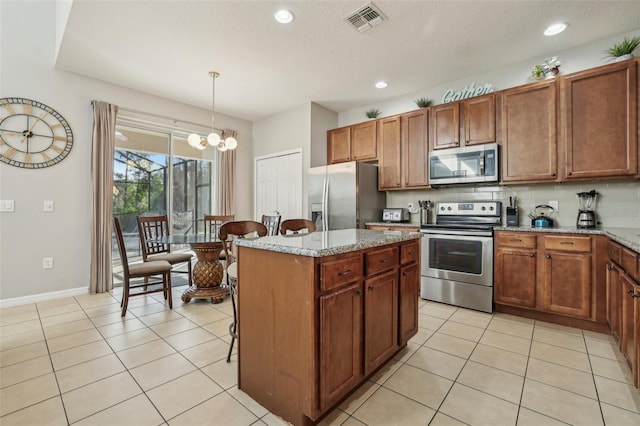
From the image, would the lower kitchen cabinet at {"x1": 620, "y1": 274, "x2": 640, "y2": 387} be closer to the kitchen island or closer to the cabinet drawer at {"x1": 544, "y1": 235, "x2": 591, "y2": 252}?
the cabinet drawer at {"x1": 544, "y1": 235, "x2": 591, "y2": 252}

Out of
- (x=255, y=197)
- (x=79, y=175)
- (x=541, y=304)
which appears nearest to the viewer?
(x=541, y=304)

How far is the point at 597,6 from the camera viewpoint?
95.5 inches

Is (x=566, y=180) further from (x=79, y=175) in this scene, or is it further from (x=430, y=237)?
(x=79, y=175)

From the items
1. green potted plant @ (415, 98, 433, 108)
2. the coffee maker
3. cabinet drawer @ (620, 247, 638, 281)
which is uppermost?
green potted plant @ (415, 98, 433, 108)

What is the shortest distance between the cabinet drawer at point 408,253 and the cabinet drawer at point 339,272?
0.56 meters

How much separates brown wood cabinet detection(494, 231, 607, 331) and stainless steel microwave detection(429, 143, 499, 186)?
2.41 feet

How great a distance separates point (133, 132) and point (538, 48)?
531 centimetres

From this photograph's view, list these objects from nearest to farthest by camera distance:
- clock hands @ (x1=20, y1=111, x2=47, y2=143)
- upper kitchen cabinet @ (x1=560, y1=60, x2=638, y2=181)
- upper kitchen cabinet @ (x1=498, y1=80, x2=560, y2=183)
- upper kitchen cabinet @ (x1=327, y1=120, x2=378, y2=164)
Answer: upper kitchen cabinet @ (x1=560, y1=60, x2=638, y2=181)
upper kitchen cabinet @ (x1=498, y1=80, x2=560, y2=183)
clock hands @ (x1=20, y1=111, x2=47, y2=143)
upper kitchen cabinet @ (x1=327, y1=120, x2=378, y2=164)

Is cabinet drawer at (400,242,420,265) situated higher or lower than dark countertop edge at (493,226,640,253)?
lower

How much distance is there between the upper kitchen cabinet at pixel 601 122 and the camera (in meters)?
2.57

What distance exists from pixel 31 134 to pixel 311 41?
3.43 meters

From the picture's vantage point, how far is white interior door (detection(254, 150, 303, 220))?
16.1 feet

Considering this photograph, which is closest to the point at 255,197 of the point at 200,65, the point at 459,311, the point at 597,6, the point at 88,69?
the point at 200,65

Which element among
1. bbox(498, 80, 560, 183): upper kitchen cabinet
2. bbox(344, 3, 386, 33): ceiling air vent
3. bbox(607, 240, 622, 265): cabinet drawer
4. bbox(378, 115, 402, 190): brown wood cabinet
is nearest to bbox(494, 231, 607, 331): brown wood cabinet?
bbox(607, 240, 622, 265): cabinet drawer
